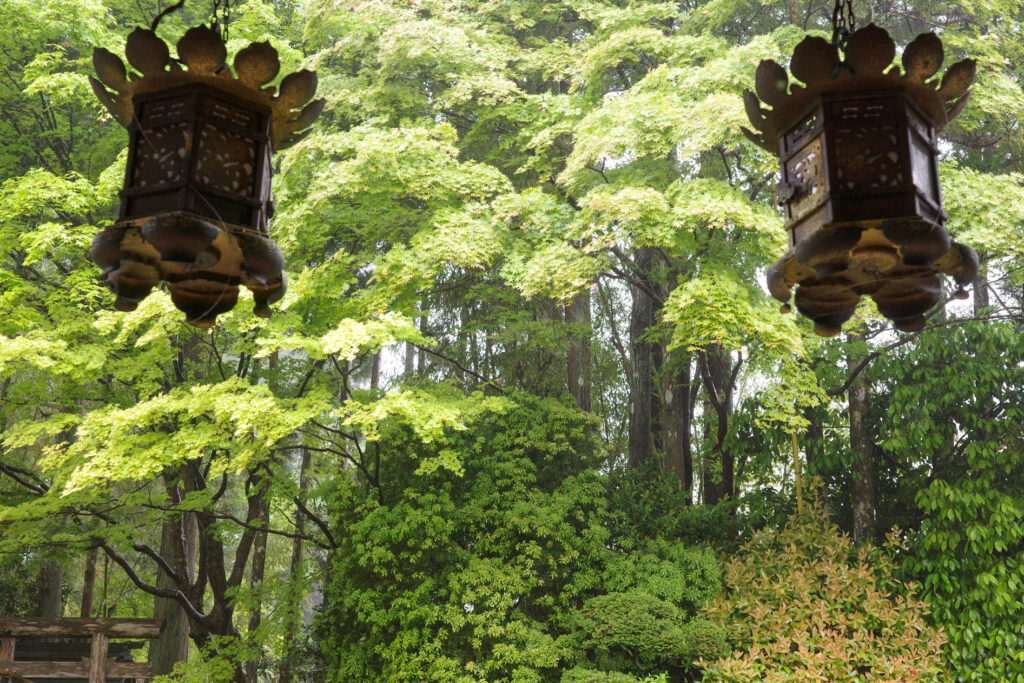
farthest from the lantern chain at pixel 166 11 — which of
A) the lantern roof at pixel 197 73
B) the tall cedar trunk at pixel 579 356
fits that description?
the tall cedar trunk at pixel 579 356

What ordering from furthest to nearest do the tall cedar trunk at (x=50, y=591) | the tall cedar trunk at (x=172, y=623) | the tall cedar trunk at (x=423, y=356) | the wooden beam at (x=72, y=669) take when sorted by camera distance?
the tall cedar trunk at (x=423, y=356) < the tall cedar trunk at (x=50, y=591) < the tall cedar trunk at (x=172, y=623) < the wooden beam at (x=72, y=669)

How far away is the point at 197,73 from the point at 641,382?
27.6 ft

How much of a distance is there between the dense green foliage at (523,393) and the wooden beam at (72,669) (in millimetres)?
275

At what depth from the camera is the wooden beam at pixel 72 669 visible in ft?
27.0

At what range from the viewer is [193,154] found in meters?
1.69

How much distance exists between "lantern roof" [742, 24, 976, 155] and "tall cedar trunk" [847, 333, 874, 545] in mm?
6731

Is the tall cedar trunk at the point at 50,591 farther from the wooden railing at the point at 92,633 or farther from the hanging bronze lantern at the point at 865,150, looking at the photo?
the hanging bronze lantern at the point at 865,150

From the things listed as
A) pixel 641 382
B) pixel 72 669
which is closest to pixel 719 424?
pixel 641 382

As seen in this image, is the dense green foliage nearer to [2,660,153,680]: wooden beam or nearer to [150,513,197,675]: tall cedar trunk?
[150,513,197,675]: tall cedar trunk

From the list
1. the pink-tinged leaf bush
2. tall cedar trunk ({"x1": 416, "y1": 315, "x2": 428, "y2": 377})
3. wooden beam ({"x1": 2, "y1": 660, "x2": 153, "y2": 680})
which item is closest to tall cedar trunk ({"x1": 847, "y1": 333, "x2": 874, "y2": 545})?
the pink-tinged leaf bush

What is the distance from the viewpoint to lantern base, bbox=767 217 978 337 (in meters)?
1.61

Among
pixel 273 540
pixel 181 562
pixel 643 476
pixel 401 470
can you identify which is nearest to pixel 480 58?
pixel 401 470

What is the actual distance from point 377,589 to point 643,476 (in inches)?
123

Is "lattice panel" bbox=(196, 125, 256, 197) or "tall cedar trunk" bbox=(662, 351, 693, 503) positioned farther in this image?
"tall cedar trunk" bbox=(662, 351, 693, 503)
